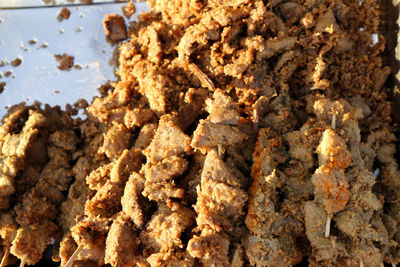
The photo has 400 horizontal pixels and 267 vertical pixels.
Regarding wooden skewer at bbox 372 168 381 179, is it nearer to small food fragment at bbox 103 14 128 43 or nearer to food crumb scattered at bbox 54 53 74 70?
small food fragment at bbox 103 14 128 43

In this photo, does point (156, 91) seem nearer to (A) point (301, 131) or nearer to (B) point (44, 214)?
(A) point (301, 131)

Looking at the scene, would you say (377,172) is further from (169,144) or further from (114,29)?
(114,29)

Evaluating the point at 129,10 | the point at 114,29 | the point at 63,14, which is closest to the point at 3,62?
the point at 63,14

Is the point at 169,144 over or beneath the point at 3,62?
beneath

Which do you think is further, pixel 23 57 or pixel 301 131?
pixel 23 57

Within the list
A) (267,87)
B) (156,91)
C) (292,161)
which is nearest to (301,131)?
(292,161)

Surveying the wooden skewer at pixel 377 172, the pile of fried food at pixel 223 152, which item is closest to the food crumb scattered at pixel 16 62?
the pile of fried food at pixel 223 152
